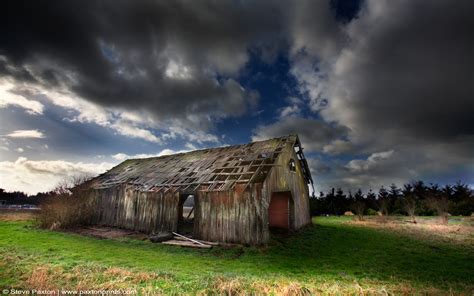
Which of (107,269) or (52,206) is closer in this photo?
(107,269)

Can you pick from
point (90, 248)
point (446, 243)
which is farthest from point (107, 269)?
point (446, 243)

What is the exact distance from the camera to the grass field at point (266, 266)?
25.1ft

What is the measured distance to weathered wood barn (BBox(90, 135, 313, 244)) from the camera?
16203mm

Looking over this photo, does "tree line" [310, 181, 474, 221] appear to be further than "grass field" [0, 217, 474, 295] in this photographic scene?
Yes

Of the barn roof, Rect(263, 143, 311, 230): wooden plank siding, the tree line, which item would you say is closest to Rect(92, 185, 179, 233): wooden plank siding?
the barn roof

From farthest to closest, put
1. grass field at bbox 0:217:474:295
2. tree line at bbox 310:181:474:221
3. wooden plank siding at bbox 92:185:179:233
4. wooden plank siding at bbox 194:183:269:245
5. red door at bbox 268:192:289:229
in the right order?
tree line at bbox 310:181:474:221 → red door at bbox 268:192:289:229 → wooden plank siding at bbox 92:185:179:233 → wooden plank siding at bbox 194:183:269:245 → grass field at bbox 0:217:474:295

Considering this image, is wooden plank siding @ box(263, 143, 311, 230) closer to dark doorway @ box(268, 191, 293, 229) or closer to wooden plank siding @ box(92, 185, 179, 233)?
dark doorway @ box(268, 191, 293, 229)

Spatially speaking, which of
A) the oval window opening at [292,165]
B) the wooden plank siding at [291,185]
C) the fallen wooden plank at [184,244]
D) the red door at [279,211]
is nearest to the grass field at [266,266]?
the fallen wooden plank at [184,244]

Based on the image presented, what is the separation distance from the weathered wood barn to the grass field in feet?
6.54

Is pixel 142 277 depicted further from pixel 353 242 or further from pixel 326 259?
pixel 353 242

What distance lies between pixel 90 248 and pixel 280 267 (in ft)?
37.0

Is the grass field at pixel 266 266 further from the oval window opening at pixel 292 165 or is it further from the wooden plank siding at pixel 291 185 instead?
the oval window opening at pixel 292 165

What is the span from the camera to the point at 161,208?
20.2 m

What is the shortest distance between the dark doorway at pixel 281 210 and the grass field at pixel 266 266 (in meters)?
2.11
